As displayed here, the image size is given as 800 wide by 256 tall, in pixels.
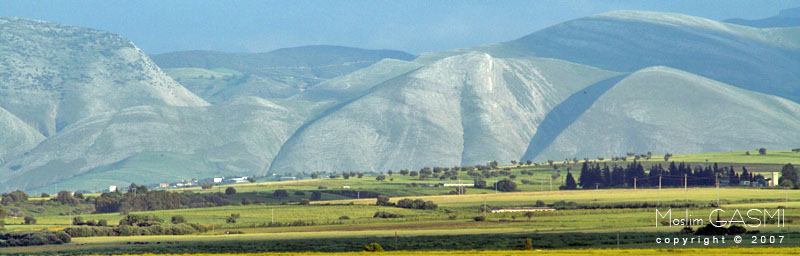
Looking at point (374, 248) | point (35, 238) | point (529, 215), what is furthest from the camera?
point (529, 215)

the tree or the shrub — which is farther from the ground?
the tree

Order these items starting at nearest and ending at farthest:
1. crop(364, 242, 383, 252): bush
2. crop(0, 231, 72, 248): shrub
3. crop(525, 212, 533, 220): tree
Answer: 1. crop(364, 242, 383, 252): bush
2. crop(0, 231, 72, 248): shrub
3. crop(525, 212, 533, 220): tree

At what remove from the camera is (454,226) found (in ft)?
594

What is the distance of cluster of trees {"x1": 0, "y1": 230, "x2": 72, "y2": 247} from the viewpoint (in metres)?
167

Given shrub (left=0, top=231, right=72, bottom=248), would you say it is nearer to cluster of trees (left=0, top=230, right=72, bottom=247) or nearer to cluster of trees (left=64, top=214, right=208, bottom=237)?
cluster of trees (left=0, top=230, right=72, bottom=247)

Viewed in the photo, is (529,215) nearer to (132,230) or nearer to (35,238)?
(132,230)

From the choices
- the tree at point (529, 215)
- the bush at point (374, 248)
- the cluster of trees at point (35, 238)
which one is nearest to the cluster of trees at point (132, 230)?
the cluster of trees at point (35, 238)

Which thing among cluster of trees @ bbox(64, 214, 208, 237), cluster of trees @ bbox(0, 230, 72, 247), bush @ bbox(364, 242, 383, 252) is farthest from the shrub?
bush @ bbox(364, 242, 383, 252)

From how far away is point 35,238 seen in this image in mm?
167000

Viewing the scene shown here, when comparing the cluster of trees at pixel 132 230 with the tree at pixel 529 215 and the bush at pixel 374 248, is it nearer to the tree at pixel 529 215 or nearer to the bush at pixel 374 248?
the tree at pixel 529 215

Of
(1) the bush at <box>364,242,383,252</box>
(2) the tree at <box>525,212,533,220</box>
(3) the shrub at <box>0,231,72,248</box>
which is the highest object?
(2) the tree at <box>525,212,533,220</box>

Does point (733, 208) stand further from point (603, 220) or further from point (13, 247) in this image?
point (13, 247)

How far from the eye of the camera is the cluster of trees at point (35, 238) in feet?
546

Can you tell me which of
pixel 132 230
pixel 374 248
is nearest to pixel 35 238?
pixel 132 230
